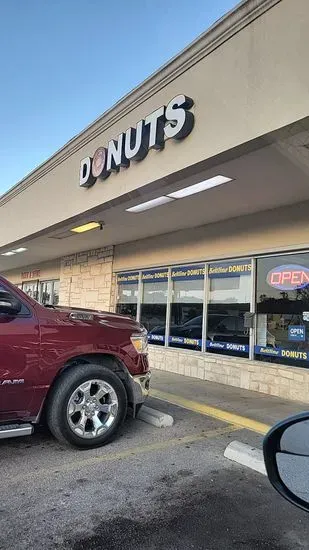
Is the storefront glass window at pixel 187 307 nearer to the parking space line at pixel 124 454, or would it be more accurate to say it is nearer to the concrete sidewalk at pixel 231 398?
the concrete sidewalk at pixel 231 398

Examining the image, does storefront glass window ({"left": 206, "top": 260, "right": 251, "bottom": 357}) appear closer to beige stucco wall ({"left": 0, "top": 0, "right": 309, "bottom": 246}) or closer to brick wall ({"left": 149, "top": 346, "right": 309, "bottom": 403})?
brick wall ({"left": 149, "top": 346, "right": 309, "bottom": 403})

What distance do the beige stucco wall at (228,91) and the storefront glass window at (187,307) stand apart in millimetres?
3248

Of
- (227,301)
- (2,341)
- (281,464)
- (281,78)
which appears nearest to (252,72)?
(281,78)

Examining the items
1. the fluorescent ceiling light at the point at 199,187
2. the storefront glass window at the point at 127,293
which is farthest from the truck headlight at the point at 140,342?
the storefront glass window at the point at 127,293

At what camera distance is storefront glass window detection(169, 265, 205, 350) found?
10.2 meters

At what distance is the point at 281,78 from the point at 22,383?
13.6 feet

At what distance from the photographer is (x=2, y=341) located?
15.2 feet

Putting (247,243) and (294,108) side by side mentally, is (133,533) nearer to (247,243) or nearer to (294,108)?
(294,108)

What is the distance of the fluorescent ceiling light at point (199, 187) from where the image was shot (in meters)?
6.65

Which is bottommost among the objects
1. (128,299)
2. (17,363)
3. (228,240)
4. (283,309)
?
(17,363)

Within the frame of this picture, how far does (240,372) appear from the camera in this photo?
880 centimetres

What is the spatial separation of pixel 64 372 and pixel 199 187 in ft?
11.7

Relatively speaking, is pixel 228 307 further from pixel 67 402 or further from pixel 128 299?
pixel 67 402

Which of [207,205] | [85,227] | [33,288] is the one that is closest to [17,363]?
[207,205]
